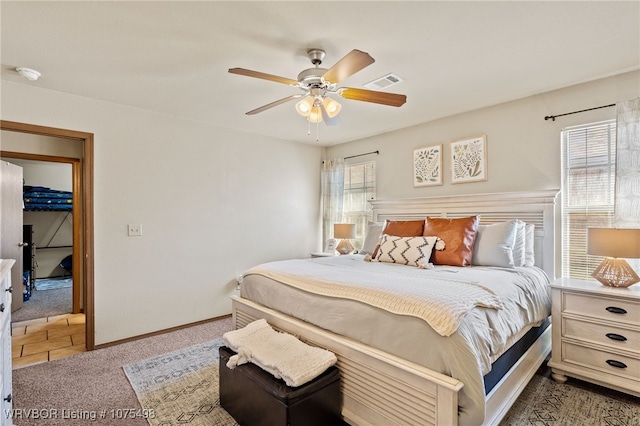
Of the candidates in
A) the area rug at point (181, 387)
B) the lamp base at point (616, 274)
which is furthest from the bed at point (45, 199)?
the lamp base at point (616, 274)

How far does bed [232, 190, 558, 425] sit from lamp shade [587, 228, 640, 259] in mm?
456

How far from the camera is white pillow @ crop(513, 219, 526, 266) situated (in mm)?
2705

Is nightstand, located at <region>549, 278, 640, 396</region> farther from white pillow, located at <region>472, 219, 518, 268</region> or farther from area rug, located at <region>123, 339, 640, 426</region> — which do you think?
white pillow, located at <region>472, 219, 518, 268</region>

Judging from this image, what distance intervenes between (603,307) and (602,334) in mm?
188

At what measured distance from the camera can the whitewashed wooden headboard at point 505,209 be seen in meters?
2.81

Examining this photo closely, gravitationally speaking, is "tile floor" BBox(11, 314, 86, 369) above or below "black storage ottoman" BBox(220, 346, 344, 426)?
below

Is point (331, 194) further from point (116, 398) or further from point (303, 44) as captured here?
point (116, 398)

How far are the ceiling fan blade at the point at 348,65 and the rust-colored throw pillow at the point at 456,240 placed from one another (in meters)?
1.73

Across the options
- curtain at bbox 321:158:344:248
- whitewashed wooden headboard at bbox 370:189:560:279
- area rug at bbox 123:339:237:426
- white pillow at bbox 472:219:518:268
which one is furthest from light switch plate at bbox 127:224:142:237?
white pillow at bbox 472:219:518:268

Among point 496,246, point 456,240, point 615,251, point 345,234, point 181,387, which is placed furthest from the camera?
point 345,234

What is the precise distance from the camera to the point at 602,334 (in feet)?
7.07

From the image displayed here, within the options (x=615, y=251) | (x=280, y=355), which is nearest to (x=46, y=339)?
(x=280, y=355)

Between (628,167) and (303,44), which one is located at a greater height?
(303,44)

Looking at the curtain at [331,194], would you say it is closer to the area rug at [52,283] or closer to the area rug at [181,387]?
the area rug at [181,387]
